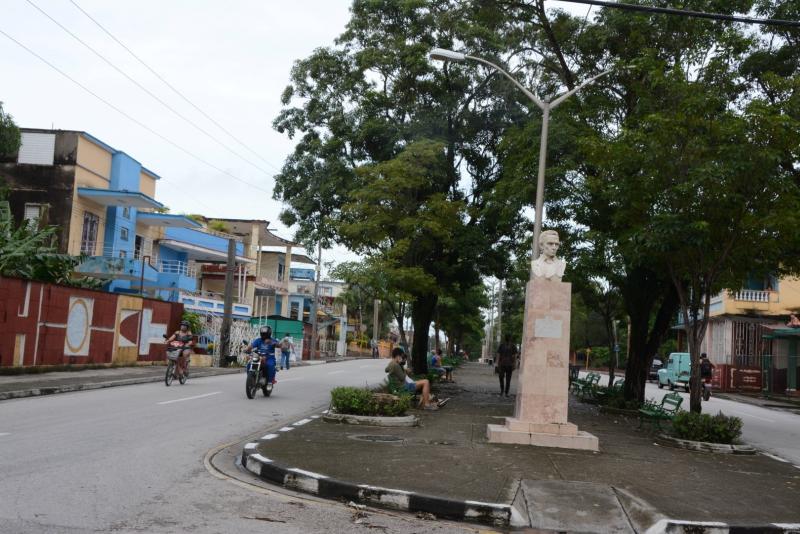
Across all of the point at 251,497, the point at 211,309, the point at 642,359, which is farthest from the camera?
the point at 211,309

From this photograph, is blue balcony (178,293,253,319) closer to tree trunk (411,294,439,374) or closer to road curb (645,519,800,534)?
tree trunk (411,294,439,374)

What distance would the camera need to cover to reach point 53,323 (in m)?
22.5

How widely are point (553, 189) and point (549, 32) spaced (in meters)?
4.25

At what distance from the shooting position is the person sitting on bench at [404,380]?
16312mm

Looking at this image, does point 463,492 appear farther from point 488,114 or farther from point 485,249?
point 488,114

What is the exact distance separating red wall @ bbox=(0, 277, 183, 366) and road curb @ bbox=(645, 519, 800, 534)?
18635 mm

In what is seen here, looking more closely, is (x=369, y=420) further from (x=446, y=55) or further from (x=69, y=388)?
(x=69, y=388)

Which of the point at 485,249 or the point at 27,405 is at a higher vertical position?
the point at 485,249

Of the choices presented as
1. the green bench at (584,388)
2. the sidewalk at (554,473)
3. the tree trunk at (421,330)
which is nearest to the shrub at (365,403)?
the sidewalk at (554,473)

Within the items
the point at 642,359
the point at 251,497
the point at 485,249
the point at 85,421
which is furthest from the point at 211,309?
the point at 251,497

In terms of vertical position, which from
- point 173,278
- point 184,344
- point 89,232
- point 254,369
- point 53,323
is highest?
point 89,232

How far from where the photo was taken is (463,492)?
7328mm

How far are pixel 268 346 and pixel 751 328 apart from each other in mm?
33977

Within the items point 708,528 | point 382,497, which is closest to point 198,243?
point 382,497
